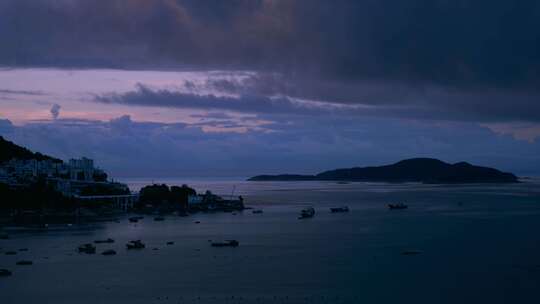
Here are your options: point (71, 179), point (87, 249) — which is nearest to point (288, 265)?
point (87, 249)

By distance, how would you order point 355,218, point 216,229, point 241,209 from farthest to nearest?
point 241,209
point 355,218
point 216,229

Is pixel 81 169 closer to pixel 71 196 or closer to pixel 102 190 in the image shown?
pixel 102 190

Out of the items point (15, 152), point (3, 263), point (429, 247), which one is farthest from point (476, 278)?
point (15, 152)

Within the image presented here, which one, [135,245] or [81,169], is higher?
[81,169]

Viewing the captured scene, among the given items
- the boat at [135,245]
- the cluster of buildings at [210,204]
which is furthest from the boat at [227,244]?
the cluster of buildings at [210,204]

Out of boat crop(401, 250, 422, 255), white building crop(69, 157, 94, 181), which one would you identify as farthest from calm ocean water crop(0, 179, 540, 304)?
white building crop(69, 157, 94, 181)

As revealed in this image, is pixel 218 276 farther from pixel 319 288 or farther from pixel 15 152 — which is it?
pixel 15 152
